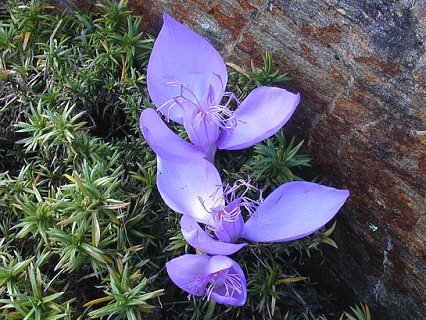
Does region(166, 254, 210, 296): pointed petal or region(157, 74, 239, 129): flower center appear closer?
region(166, 254, 210, 296): pointed petal

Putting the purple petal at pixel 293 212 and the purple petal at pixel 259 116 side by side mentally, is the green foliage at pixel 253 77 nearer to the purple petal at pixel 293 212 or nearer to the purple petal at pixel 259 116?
the purple petal at pixel 259 116

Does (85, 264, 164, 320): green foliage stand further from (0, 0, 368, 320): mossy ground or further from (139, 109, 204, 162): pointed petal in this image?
(139, 109, 204, 162): pointed petal

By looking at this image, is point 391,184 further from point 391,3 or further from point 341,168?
point 391,3

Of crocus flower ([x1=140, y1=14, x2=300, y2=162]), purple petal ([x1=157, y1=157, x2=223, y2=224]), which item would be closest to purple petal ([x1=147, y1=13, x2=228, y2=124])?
crocus flower ([x1=140, y1=14, x2=300, y2=162])

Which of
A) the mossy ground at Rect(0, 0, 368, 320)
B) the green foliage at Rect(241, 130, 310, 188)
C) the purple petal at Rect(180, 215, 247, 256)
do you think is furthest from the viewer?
the green foliage at Rect(241, 130, 310, 188)

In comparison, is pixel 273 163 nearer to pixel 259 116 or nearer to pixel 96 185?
pixel 259 116

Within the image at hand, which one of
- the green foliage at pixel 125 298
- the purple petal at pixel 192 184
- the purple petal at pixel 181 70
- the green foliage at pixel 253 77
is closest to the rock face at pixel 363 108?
the green foliage at pixel 253 77

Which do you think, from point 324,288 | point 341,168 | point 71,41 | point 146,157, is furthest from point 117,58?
point 324,288
